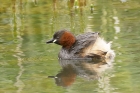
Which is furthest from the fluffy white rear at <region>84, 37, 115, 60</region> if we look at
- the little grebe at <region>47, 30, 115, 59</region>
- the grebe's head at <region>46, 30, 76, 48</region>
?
the grebe's head at <region>46, 30, 76, 48</region>

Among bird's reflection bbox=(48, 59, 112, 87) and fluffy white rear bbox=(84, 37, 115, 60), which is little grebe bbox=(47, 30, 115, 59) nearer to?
fluffy white rear bbox=(84, 37, 115, 60)

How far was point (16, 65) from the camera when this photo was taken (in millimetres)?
8945

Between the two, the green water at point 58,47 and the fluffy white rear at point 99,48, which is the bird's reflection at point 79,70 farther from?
the fluffy white rear at point 99,48

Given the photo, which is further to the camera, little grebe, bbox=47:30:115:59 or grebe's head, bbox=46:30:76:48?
grebe's head, bbox=46:30:76:48

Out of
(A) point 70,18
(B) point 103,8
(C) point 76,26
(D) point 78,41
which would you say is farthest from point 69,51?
(B) point 103,8

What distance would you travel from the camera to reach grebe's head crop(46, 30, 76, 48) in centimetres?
980

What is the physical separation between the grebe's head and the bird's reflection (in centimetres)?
44

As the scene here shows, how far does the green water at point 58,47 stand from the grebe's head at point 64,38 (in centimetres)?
23

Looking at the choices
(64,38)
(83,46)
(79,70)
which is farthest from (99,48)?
(79,70)

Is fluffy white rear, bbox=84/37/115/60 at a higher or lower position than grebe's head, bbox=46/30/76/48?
lower

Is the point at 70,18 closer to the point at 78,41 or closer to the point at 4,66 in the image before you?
the point at 78,41

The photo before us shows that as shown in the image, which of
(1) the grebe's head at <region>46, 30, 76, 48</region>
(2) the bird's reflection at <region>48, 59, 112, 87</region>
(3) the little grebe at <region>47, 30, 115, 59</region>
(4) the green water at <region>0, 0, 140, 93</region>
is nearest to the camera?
(4) the green water at <region>0, 0, 140, 93</region>

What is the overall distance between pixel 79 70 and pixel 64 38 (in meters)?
1.36

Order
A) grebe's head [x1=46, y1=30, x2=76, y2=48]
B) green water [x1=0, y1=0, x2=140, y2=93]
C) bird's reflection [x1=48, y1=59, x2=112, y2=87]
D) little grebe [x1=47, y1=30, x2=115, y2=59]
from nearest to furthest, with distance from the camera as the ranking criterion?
green water [x1=0, y1=0, x2=140, y2=93] → bird's reflection [x1=48, y1=59, x2=112, y2=87] → little grebe [x1=47, y1=30, x2=115, y2=59] → grebe's head [x1=46, y1=30, x2=76, y2=48]
